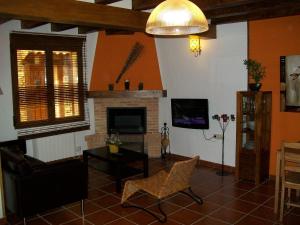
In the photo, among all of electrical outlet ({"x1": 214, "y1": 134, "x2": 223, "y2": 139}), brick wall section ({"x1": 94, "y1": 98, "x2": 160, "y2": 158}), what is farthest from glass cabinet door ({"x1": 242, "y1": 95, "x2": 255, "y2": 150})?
brick wall section ({"x1": 94, "y1": 98, "x2": 160, "y2": 158})

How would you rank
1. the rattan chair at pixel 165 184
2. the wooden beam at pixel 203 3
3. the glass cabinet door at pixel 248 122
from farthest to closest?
the glass cabinet door at pixel 248 122 < the rattan chair at pixel 165 184 < the wooden beam at pixel 203 3

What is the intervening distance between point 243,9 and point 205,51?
1744 mm

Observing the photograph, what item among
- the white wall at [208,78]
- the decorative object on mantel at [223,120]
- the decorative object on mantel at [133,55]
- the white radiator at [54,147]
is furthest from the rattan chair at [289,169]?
the white radiator at [54,147]

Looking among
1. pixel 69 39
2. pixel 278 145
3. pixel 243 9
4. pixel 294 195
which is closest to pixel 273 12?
pixel 243 9

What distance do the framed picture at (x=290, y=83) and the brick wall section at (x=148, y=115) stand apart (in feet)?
9.05

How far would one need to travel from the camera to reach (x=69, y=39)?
6.63 m

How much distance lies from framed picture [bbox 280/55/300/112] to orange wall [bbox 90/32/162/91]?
267 cm

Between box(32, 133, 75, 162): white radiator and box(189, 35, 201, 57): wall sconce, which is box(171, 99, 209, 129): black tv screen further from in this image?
box(32, 133, 75, 162): white radiator

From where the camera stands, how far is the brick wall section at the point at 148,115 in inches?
280

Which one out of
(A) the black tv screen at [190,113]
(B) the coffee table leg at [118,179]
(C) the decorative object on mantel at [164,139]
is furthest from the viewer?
(C) the decorative object on mantel at [164,139]

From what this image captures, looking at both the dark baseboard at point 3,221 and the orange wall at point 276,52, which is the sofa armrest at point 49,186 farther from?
the orange wall at point 276,52

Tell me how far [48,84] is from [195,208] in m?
3.76

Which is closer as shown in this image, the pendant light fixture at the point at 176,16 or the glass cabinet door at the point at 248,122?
the pendant light fixture at the point at 176,16

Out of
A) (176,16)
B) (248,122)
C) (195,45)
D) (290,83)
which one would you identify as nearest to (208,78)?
(195,45)
